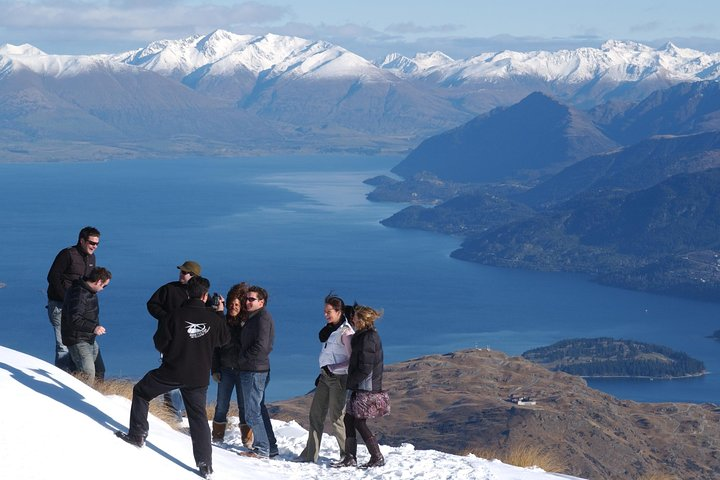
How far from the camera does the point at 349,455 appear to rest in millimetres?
17094

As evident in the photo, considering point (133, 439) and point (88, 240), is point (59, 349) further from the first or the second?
point (133, 439)

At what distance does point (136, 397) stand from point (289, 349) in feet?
414

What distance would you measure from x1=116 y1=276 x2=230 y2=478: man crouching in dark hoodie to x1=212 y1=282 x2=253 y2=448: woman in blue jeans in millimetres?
1918

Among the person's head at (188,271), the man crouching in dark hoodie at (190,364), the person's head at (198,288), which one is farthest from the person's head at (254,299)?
the person's head at (198,288)

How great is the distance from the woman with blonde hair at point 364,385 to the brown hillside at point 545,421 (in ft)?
184

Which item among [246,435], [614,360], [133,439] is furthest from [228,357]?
[614,360]

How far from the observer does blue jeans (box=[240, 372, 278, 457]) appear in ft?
56.0

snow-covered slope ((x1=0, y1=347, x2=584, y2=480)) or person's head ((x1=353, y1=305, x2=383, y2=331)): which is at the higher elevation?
person's head ((x1=353, y1=305, x2=383, y2=331))

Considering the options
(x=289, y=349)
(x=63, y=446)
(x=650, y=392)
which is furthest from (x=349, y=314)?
(x=650, y=392)

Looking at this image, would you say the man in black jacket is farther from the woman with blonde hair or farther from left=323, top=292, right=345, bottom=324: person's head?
the woman with blonde hair

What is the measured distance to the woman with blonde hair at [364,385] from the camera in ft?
53.6

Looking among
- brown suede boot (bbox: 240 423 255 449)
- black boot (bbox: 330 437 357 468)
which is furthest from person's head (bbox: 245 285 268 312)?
black boot (bbox: 330 437 357 468)

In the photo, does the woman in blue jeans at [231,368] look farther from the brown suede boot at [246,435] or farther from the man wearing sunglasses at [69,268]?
the man wearing sunglasses at [69,268]

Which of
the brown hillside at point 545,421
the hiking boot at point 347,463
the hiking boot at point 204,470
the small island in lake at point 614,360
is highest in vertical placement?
the hiking boot at point 204,470
